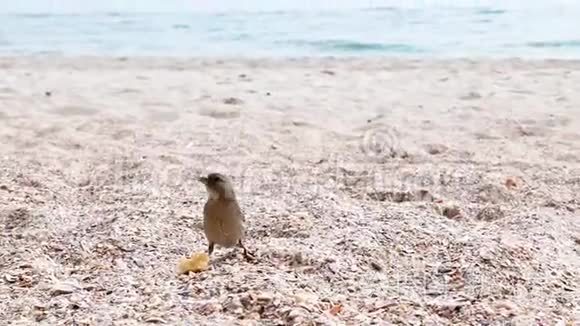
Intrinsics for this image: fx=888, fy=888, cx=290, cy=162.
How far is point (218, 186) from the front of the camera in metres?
2.31

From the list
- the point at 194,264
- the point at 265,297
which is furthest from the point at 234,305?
the point at 194,264

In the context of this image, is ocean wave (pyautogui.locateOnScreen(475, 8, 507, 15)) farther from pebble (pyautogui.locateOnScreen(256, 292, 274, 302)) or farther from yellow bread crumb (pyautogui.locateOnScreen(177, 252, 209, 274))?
pebble (pyautogui.locateOnScreen(256, 292, 274, 302))

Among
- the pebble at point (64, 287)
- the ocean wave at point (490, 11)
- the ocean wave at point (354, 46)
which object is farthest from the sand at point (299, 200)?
the ocean wave at point (490, 11)

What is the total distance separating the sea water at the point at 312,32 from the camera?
9391mm

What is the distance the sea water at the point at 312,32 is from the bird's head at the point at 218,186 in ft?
22.3

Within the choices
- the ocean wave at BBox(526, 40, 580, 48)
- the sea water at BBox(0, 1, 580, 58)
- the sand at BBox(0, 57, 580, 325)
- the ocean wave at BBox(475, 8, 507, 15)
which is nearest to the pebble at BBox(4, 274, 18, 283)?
the sand at BBox(0, 57, 580, 325)

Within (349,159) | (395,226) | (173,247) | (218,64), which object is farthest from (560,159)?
Result: (218,64)

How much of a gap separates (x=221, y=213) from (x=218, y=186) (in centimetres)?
8

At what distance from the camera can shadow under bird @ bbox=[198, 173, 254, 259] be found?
91.4 inches

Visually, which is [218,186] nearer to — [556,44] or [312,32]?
[556,44]

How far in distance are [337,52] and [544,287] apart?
280 inches

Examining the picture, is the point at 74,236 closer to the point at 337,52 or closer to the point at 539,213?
the point at 539,213

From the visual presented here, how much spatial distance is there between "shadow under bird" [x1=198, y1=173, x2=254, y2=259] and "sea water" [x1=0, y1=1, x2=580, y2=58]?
6.77m

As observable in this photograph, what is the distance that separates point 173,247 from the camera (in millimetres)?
2645
